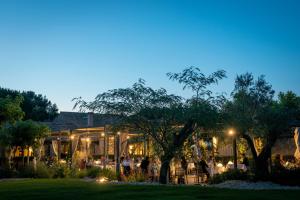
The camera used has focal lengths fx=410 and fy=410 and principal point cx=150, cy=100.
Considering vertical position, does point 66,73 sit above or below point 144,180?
above

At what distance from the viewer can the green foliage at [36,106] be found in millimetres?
54769

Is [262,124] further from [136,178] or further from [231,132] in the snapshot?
[136,178]

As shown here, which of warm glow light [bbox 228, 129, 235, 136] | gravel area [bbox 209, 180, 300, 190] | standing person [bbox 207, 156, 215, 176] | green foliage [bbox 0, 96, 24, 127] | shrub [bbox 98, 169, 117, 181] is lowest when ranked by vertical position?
gravel area [bbox 209, 180, 300, 190]

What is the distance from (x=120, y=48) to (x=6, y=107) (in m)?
8.09

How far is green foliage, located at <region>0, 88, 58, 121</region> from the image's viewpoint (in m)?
54.8

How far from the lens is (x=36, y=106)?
190 ft

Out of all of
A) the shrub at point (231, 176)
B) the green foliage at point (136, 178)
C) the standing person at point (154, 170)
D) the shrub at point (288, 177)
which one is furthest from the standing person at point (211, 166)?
the shrub at point (288, 177)

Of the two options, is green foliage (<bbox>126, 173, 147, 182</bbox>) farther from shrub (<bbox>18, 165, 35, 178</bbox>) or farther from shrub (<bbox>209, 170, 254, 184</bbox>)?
shrub (<bbox>18, 165, 35, 178</bbox>)

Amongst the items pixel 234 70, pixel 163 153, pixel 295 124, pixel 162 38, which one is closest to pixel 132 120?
pixel 163 153

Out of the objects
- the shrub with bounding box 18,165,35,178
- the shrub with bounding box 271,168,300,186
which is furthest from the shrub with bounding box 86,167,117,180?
A: the shrub with bounding box 271,168,300,186

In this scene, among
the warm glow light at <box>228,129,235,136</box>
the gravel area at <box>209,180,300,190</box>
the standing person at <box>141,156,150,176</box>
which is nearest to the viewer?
the gravel area at <box>209,180,300,190</box>

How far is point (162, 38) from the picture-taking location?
2375cm

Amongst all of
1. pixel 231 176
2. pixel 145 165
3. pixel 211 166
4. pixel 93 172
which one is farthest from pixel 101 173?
pixel 231 176

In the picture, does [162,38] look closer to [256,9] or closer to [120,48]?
[120,48]
